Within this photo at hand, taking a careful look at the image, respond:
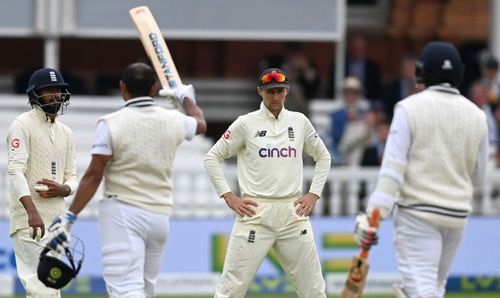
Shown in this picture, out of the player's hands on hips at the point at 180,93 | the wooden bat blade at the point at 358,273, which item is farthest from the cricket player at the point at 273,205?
the wooden bat blade at the point at 358,273

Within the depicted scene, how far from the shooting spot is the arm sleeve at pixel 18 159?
968cm

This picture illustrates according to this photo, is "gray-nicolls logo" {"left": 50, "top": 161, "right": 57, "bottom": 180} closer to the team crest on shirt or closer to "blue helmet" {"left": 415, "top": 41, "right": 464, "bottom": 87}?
the team crest on shirt

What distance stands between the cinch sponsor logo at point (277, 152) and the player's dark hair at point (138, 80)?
106 centimetres

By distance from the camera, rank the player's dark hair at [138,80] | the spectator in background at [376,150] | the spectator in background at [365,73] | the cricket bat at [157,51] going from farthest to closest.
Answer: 1. the spectator in background at [365,73]
2. the spectator in background at [376,150]
3. the cricket bat at [157,51]
4. the player's dark hair at [138,80]

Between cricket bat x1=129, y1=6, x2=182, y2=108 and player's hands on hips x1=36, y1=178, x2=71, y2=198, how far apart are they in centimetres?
A: 103

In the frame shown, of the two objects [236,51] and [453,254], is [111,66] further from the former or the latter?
[453,254]

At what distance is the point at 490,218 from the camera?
15.4m

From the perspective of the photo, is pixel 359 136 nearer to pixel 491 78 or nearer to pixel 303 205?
pixel 491 78

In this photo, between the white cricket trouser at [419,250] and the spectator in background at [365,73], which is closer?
the white cricket trouser at [419,250]

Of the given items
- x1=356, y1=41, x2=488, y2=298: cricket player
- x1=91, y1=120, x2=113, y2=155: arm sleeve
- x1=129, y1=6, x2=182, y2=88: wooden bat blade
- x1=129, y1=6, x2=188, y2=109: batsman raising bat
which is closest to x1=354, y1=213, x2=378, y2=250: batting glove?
x1=356, y1=41, x2=488, y2=298: cricket player

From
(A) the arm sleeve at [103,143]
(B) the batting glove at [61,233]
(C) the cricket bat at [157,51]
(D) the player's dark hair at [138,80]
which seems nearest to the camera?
(B) the batting glove at [61,233]

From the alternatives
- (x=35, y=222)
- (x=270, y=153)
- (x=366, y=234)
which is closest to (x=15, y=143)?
(x=35, y=222)

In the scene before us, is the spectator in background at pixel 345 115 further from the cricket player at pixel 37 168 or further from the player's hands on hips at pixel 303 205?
the cricket player at pixel 37 168

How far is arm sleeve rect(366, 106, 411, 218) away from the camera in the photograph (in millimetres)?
8734
